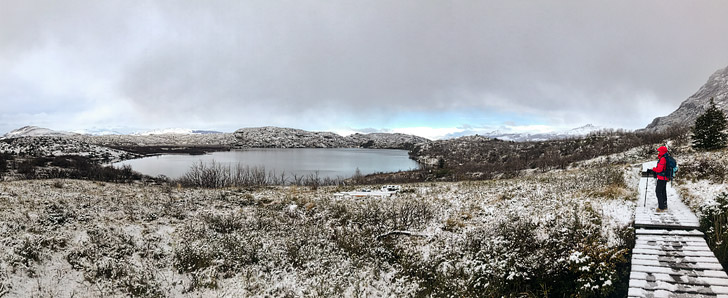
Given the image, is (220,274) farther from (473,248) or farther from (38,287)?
(473,248)

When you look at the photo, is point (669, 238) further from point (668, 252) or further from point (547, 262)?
point (547, 262)

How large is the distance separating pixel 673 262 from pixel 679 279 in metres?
0.86

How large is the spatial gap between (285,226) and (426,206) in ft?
25.3

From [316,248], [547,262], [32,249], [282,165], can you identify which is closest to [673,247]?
[547,262]

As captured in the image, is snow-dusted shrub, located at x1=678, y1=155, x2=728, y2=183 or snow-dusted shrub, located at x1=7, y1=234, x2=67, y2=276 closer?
snow-dusted shrub, located at x1=7, y1=234, x2=67, y2=276

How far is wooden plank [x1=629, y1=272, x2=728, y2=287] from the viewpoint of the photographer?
19.2ft

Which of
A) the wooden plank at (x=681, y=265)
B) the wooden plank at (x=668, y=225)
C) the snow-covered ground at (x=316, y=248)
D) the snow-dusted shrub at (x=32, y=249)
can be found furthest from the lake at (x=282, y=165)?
the wooden plank at (x=681, y=265)

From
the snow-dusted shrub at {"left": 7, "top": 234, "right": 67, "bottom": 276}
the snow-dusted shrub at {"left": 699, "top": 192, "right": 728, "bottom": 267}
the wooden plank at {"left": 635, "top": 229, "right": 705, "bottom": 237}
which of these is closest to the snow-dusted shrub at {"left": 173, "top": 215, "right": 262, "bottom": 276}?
the snow-dusted shrub at {"left": 7, "top": 234, "right": 67, "bottom": 276}

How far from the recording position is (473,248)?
399 inches

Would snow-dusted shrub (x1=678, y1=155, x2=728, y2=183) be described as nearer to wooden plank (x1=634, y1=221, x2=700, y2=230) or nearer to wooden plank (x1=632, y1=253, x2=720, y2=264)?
wooden plank (x1=634, y1=221, x2=700, y2=230)

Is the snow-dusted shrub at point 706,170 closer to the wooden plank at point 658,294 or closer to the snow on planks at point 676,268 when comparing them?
the snow on planks at point 676,268

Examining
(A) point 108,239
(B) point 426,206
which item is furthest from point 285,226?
(B) point 426,206

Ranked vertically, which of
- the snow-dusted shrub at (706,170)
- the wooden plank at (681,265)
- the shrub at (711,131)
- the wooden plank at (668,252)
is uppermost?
the shrub at (711,131)

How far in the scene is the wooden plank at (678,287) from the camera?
18.4ft
